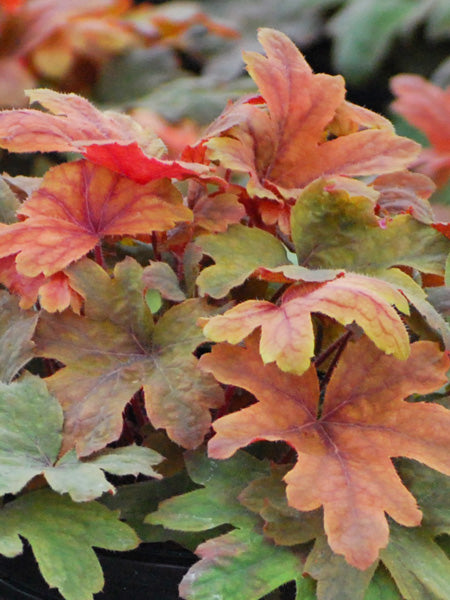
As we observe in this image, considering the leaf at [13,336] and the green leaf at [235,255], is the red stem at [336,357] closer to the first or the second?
the green leaf at [235,255]

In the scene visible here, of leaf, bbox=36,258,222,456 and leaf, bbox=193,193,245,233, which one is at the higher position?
leaf, bbox=193,193,245,233

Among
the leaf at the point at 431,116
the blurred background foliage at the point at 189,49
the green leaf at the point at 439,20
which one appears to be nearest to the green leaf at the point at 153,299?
the leaf at the point at 431,116

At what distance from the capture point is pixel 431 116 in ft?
5.51

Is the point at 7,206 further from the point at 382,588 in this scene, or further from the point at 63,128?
the point at 382,588

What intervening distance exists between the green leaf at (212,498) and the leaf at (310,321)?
10cm

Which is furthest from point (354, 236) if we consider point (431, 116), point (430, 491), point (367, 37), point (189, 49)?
point (367, 37)

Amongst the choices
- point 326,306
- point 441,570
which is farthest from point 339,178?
point 441,570

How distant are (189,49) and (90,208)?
2.84m

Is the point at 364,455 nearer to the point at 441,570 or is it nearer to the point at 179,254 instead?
the point at 441,570

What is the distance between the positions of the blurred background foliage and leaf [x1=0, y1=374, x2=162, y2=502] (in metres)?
1.36

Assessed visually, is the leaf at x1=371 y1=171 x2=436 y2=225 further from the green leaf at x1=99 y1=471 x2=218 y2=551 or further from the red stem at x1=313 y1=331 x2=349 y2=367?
the green leaf at x1=99 y1=471 x2=218 y2=551

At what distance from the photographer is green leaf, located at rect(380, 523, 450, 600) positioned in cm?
50

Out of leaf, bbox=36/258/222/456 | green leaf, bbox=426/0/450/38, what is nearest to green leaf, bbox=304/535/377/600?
leaf, bbox=36/258/222/456

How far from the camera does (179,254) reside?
668 millimetres
